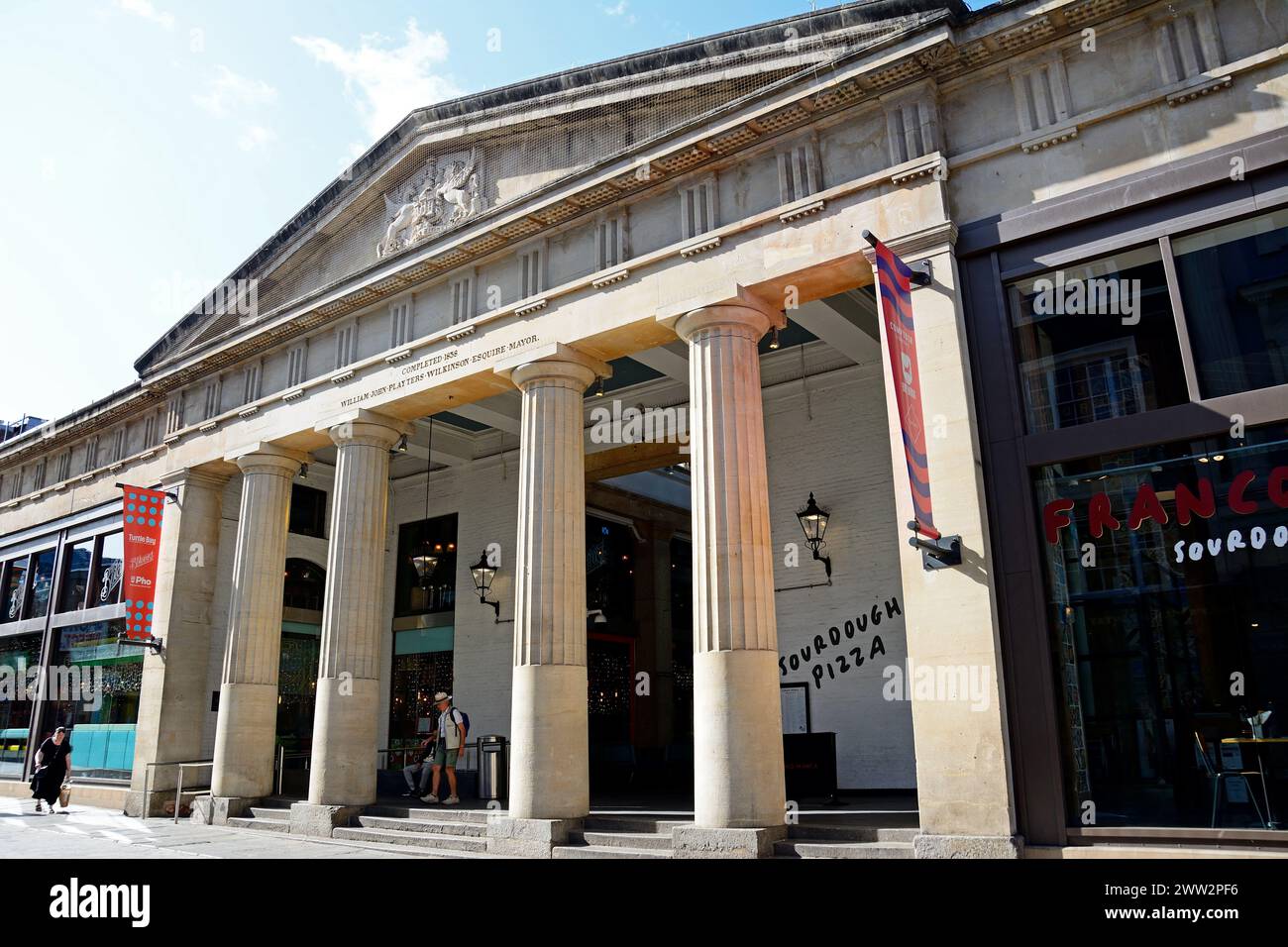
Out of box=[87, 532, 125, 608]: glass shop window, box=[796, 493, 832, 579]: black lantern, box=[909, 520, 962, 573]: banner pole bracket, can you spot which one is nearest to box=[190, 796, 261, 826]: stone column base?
box=[87, 532, 125, 608]: glass shop window

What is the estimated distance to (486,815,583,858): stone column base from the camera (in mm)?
11234

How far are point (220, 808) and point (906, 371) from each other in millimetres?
13325

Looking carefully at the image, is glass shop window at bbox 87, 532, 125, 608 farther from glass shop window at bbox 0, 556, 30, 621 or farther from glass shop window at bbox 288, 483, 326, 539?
glass shop window at bbox 0, 556, 30, 621

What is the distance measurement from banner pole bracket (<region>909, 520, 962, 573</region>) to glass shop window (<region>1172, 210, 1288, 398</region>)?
2.74m

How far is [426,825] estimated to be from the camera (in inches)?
508

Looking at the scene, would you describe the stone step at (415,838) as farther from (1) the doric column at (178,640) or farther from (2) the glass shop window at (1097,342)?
(2) the glass shop window at (1097,342)

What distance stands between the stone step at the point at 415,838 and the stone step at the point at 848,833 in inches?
166

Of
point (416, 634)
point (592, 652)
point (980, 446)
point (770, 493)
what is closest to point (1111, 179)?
point (980, 446)

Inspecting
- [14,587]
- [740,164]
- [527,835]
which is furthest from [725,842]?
[14,587]

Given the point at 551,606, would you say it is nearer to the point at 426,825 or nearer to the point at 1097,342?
the point at 426,825

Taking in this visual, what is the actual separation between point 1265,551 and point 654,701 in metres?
15.1

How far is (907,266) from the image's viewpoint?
34.2ft

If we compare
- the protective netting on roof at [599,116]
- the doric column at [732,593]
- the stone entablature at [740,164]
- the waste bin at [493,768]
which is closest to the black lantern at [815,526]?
the doric column at [732,593]
